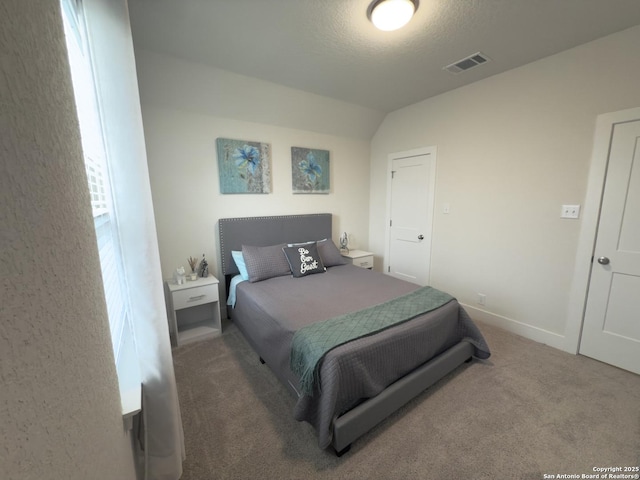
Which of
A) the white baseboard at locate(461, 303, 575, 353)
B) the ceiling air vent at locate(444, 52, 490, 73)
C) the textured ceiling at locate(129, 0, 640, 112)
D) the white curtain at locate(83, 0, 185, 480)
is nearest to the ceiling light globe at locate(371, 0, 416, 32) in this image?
the textured ceiling at locate(129, 0, 640, 112)

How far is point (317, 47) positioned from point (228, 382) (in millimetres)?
2790

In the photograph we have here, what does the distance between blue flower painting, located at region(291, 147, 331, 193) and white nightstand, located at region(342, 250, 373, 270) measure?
0.99 m

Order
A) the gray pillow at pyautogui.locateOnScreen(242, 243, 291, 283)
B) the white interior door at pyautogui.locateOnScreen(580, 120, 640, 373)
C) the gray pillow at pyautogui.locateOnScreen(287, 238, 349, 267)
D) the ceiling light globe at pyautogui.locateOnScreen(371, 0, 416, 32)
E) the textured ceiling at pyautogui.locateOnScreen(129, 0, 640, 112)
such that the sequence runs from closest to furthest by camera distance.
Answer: the ceiling light globe at pyautogui.locateOnScreen(371, 0, 416, 32) → the textured ceiling at pyautogui.locateOnScreen(129, 0, 640, 112) → the white interior door at pyautogui.locateOnScreen(580, 120, 640, 373) → the gray pillow at pyautogui.locateOnScreen(242, 243, 291, 283) → the gray pillow at pyautogui.locateOnScreen(287, 238, 349, 267)

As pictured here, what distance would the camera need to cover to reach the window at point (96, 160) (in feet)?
3.26

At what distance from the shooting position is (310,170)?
347cm

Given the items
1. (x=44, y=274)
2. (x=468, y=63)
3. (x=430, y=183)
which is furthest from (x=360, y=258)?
(x=44, y=274)

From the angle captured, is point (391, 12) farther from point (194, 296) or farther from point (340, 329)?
point (194, 296)

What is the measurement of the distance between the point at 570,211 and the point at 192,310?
382cm

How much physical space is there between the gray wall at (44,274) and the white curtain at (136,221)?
373 millimetres

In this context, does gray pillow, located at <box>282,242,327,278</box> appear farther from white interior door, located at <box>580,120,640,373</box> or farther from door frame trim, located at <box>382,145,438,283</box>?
white interior door, located at <box>580,120,640,373</box>

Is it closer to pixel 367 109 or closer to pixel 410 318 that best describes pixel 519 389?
pixel 410 318

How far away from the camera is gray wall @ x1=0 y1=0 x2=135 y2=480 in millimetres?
355

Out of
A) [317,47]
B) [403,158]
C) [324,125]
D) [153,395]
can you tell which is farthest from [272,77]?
[153,395]

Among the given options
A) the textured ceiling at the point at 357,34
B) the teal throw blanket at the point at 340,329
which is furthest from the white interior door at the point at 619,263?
the teal throw blanket at the point at 340,329
